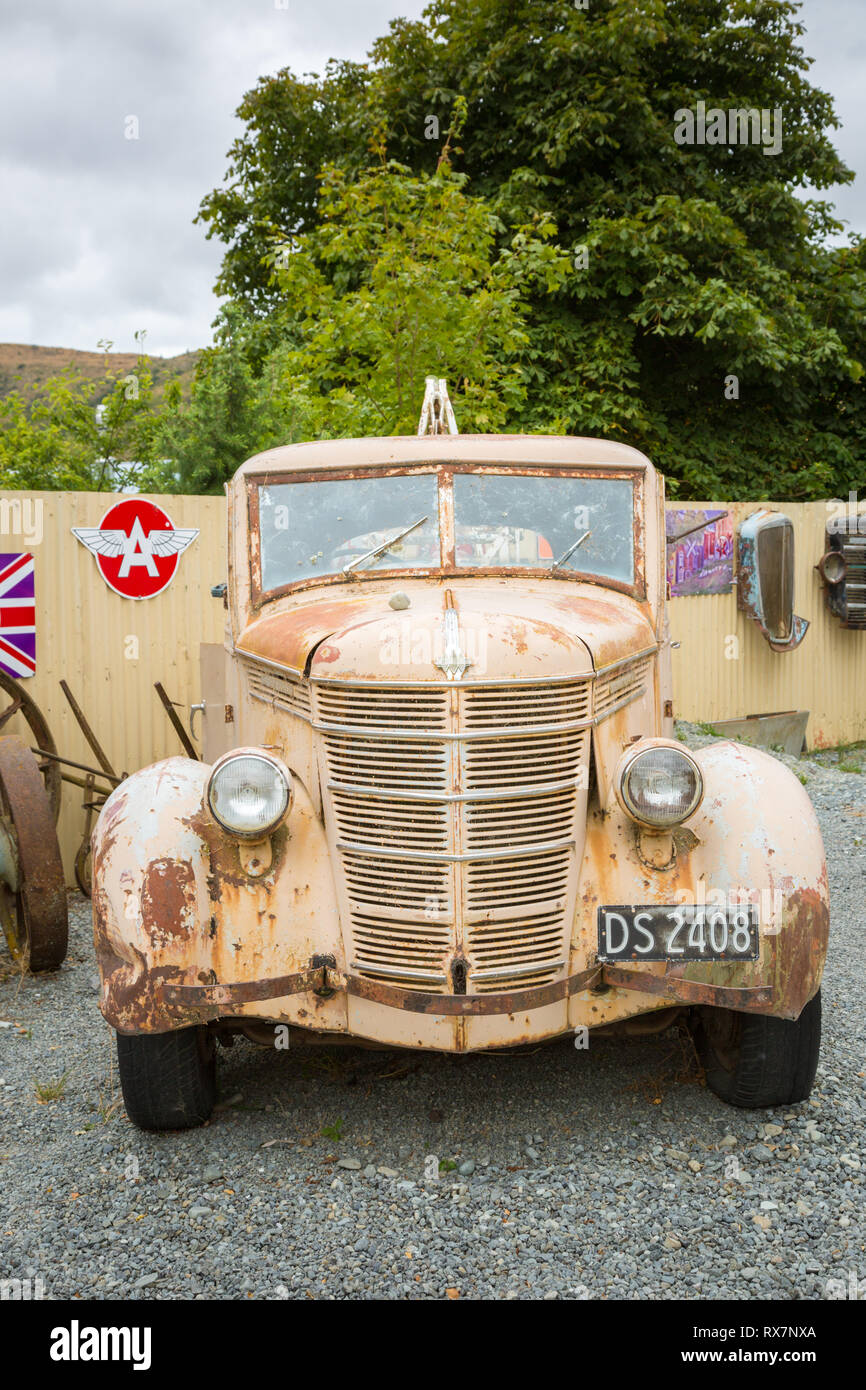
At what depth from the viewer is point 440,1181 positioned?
11.3 feet

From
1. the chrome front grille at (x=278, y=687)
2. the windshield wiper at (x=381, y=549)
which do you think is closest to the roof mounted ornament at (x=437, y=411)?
the windshield wiper at (x=381, y=549)

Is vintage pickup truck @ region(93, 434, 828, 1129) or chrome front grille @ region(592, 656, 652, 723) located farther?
chrome front grille @ region(592, 656, 652, 723)

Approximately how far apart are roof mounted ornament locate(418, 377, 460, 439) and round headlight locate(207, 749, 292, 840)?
102 inches

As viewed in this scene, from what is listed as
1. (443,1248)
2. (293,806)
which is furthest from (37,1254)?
(293,806)

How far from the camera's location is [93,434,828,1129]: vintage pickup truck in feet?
10.9

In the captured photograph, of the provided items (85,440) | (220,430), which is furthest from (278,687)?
(85,440)

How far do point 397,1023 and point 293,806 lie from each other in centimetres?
77

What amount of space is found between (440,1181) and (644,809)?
4.40 feet

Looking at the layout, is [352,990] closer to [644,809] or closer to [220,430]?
[644,809]

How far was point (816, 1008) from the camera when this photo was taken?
365 cm

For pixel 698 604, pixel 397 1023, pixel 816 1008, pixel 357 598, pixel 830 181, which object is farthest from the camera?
pixel 830 181

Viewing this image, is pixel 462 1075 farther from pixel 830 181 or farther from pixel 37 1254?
pixel 830 181

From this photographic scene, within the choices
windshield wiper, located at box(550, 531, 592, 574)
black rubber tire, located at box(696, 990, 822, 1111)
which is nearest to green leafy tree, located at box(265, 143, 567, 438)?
windshield wiper, located at box(550, 531, 592, 574)

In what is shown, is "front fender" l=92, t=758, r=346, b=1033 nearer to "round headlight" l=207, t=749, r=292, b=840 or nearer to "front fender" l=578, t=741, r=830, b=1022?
"round headlight" l=207, t=749, r=292, b=840
